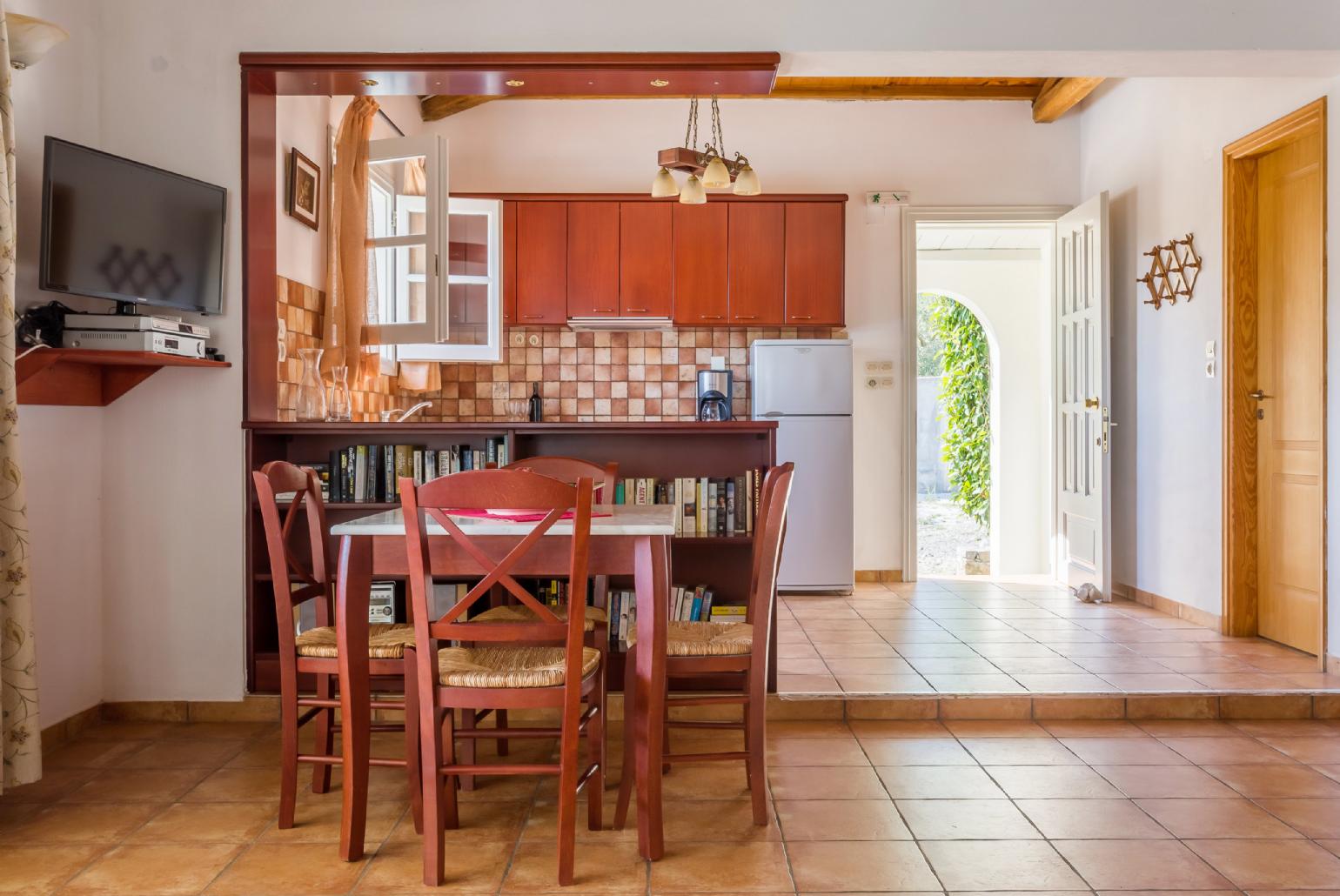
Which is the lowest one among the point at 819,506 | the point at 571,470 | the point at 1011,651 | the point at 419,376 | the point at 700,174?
the point at 1011,651

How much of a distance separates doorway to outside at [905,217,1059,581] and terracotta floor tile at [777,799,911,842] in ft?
16.3

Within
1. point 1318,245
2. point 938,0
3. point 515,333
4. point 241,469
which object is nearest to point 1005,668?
point 1318,245

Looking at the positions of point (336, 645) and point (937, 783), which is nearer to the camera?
point (336, 645)

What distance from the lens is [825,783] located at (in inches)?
117

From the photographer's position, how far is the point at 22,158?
312cm

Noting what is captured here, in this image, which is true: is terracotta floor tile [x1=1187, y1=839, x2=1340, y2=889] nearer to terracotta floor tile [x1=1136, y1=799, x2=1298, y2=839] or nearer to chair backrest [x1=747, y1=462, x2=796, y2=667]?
terracotta floor tile [x1=1136, y1=799, x2=1298, y2=839]

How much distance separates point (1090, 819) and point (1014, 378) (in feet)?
19.6

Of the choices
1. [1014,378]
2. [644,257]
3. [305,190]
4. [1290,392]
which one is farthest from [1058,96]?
[305,190]

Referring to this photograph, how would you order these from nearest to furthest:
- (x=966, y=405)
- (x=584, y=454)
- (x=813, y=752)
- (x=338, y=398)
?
1. (x=813, y=752)
2. (x=584, y=454)
3. (x=338, y=398)
4. (x=966, y=405)

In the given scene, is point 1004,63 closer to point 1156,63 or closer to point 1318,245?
point 1156,63

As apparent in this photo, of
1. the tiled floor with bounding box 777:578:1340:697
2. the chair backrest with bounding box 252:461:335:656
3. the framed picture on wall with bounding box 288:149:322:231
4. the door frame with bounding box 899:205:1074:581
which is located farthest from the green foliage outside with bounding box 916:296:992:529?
the chair backrest with bounding box 252:461:335:656

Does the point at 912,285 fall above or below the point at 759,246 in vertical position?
below

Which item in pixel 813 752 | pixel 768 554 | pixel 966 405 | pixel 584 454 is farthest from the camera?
pixel 966 405

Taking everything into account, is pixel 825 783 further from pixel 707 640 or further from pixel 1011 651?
pixel 1011 651
